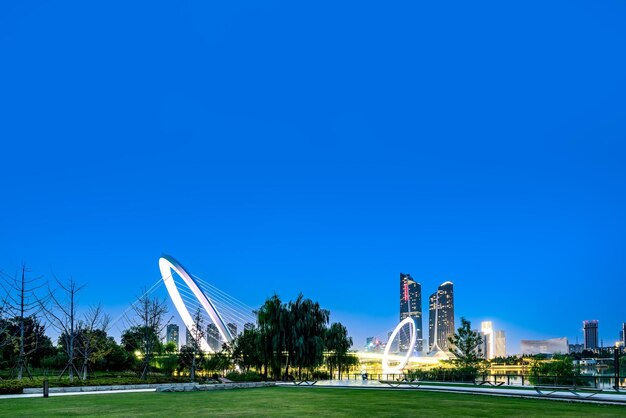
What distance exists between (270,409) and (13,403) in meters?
8.87

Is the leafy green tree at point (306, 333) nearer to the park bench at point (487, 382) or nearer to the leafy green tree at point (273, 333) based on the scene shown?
the leafy green tree at point (273, 333)

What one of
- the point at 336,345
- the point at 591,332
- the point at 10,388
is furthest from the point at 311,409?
the point at 591,332

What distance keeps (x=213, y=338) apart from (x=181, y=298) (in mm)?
5997

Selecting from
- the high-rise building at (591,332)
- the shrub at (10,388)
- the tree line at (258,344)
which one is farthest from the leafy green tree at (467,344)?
the high-rise building at (591,332)

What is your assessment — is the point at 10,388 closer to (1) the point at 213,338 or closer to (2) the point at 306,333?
(2) the point at 306,333

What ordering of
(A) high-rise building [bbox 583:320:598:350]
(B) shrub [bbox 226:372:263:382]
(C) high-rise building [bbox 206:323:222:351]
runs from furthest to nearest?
(A) high-rise building [bbox 583:320:598:350] → (C) high-rise building [bbox 206:323:222:351] → (B) shrub [bbox 226:372:263:382]

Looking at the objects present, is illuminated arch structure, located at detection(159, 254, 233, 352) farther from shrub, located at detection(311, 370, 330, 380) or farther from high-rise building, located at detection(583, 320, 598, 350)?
high-rise building, located at detection(583, 320, 598, 350)

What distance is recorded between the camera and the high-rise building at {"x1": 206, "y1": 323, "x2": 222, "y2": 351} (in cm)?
5805

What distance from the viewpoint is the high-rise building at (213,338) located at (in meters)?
58.1

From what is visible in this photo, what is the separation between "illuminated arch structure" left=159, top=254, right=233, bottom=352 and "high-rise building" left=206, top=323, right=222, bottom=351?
1.65 metres

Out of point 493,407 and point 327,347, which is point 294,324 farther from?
point 493,407

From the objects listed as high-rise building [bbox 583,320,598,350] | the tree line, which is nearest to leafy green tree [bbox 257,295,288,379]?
the tree line

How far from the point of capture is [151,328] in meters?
42.7

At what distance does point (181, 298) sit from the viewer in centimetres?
5569
